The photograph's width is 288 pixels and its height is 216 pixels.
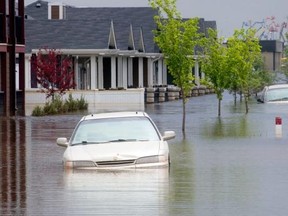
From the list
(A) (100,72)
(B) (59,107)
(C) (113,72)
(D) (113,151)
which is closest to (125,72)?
(C) (113,72)

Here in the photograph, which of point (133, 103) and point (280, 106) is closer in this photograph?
point (280, 106)

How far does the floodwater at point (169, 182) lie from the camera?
16.1 m

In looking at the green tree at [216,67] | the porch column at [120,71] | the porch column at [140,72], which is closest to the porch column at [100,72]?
the porch column at [120,71]

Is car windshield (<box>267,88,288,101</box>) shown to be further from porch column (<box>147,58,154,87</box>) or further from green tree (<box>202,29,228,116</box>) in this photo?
porch column (<box>147,58,154,87</box>)

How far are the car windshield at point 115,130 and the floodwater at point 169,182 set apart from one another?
839 mm

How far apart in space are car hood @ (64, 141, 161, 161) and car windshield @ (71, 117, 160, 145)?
417mm

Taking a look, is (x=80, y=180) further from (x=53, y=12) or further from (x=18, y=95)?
(x=53, y=12)

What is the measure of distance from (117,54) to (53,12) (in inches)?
738

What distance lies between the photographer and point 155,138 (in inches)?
861

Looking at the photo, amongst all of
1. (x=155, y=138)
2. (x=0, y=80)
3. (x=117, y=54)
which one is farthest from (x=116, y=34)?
(x=155, y=138)

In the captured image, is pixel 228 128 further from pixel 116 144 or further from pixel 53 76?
pixel 53 76

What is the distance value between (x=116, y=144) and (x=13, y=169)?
11.0 ft

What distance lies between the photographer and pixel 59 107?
5253 cm

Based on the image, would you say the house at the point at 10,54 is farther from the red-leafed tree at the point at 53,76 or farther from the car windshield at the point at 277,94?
the car windshield at the point at 277,94
